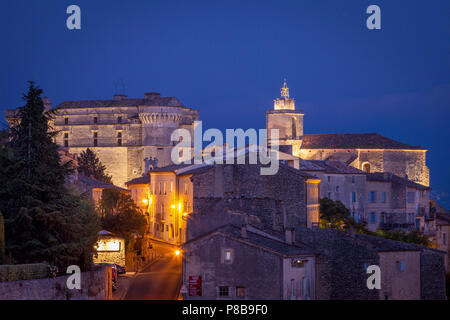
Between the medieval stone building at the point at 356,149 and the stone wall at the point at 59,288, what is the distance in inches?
2632

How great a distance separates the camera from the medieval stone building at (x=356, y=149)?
101125 millimetres

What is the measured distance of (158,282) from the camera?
41188mm

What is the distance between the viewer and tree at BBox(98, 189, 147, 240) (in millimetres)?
54531

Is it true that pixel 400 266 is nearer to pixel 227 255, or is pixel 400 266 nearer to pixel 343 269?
pixel 343 269

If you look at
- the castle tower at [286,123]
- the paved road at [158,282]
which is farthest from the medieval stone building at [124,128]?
the paved road at [158,282]

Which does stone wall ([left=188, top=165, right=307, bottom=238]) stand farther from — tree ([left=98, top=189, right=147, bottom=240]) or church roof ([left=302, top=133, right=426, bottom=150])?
church roof ([left=302, top=133, right=426, bottom=150])

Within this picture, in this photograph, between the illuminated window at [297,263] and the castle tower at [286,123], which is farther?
the castle tower at [286,123]

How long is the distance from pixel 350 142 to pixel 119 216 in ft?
175

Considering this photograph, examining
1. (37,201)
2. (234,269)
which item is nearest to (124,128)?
(234,269)

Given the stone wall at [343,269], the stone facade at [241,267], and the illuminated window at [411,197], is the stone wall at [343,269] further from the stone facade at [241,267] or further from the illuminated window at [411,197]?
the illuminated window at [411,197]

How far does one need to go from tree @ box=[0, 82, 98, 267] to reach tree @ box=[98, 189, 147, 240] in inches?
747
